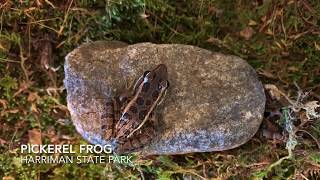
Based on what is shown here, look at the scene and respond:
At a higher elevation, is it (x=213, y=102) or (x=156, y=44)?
(x=156, y=44)

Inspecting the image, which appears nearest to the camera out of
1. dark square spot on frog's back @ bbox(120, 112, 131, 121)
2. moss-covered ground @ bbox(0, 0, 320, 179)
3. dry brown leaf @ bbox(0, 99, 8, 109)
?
dark square spot on frog's back @ bbox(120, 112, 131, 121)

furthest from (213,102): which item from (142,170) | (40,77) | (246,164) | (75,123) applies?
(40,77)

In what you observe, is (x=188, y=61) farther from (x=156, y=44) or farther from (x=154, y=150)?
(x=154, y=150)

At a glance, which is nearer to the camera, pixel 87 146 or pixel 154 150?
pixel 154 150

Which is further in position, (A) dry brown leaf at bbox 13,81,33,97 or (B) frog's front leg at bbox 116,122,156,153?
(A) dry brown leaf at bbox 13,81,33,97

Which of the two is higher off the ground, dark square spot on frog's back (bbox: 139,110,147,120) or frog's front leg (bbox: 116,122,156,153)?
dark square spot on frog's back (bbox: 139,110,147,120)

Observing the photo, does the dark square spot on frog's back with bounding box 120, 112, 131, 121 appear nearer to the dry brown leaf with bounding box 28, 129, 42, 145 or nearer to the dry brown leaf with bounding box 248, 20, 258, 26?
the dry brown leaf with bounding box 28, 129, 42, 145

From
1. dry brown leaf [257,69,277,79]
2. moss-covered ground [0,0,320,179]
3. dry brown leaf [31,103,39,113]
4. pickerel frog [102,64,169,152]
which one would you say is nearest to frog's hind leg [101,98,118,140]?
pickerel frog [102,64,169,152]
